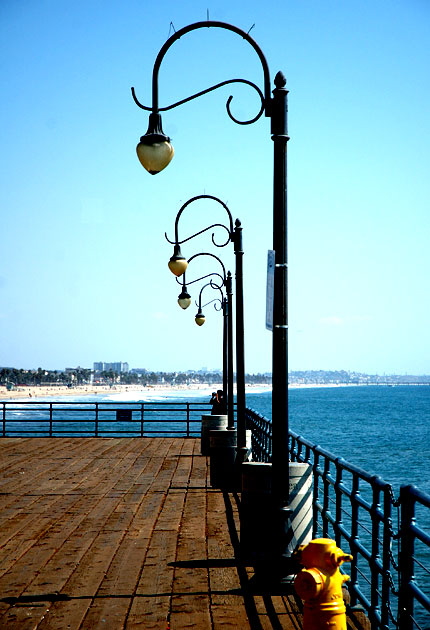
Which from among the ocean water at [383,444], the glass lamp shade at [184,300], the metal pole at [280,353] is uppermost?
the glass lamp shade at [184,300]

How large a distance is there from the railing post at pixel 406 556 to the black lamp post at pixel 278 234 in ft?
6.80

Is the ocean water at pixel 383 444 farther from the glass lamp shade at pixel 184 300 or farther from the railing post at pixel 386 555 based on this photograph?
the railing post at pixel 386 555

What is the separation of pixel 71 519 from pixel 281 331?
5087 millimetres

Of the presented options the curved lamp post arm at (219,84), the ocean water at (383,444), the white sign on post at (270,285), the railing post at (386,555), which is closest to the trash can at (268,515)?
the white sign on post at (270,285)

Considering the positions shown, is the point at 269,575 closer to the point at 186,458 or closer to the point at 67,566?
the point at 67,566

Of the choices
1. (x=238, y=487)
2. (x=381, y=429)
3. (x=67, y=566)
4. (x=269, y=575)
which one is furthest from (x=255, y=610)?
(x=381, y=429)

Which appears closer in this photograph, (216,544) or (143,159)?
(143,159)

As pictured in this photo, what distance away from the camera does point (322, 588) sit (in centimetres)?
490

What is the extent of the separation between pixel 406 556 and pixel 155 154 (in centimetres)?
413

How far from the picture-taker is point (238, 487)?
1292 cm

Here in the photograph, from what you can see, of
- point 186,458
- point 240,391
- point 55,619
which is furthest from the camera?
point 186,458

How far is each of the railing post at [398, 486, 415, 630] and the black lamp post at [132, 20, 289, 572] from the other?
6.80 feet

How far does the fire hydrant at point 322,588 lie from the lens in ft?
16.0

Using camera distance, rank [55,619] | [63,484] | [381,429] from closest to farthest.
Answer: [55,619] → [63,484] → [381,429]
